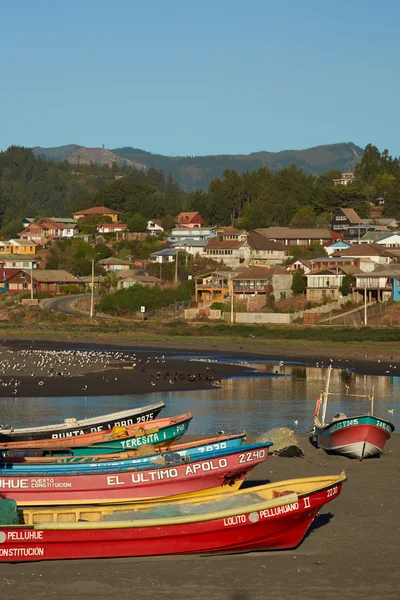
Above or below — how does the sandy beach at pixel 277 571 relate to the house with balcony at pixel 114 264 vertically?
above

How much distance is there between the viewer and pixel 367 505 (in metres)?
23.2

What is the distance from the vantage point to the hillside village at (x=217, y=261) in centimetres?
10031

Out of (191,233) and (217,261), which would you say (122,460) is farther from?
(191,233)

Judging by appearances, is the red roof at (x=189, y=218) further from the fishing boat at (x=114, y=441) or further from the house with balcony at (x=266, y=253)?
the fishing boat at (x=114, y=441)

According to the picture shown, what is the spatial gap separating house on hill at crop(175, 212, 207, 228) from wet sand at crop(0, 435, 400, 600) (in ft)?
442

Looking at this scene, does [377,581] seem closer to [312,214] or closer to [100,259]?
[100,259]

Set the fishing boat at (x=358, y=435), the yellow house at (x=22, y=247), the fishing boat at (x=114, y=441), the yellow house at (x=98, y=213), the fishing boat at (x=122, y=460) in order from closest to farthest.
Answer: the fishing boat at (x=122, y=460) < the fishing boat at (x=114, y=441) < the fishing boat at (x=358, y=435) < the yellow house at (x=22, y=247) < the yellow house at (x=98, y=213)

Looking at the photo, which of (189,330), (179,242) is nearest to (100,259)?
(179,242)

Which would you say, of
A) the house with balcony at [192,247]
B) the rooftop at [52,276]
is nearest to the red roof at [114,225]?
the house with balcony at [192,247]

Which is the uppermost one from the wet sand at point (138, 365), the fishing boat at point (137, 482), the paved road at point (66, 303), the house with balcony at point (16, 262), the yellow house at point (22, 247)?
the fishing boat at point (137, 482)

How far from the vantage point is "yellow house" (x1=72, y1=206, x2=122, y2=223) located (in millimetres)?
161125

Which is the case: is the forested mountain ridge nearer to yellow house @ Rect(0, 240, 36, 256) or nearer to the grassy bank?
yellow house @ Rect(0, 240, 36, 256)

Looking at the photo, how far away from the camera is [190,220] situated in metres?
156

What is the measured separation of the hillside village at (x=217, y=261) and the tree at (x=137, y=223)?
1.09 ft
